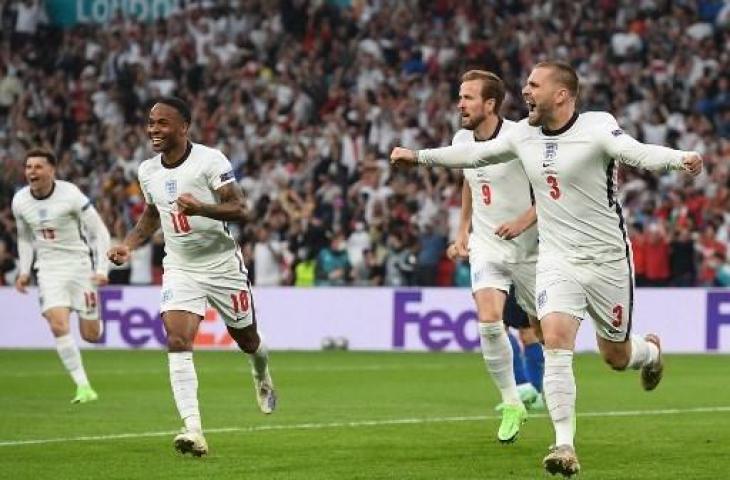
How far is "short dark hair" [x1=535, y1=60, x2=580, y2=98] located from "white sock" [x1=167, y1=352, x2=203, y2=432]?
3.20 metres

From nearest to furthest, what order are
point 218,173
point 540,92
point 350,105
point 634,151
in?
point 634,151 → point 540,92 → point 218,173 → point 350,105

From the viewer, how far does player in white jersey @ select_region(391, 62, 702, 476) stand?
33.6 feet

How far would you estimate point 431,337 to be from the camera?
1029 inches

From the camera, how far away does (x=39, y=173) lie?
56.7 ft

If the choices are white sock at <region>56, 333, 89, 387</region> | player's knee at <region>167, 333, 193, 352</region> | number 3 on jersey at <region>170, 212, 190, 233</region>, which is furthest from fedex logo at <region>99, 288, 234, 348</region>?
player's knee at <region>167, 333, 193, 352</region>

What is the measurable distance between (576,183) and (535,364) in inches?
199

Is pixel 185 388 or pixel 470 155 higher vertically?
pixel 470 155

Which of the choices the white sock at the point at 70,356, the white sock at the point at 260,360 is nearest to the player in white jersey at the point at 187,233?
the white sock at the point at 260,360

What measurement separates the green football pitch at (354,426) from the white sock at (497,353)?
452 millimetres

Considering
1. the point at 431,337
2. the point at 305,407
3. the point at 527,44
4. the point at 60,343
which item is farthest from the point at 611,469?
the point at 527,44

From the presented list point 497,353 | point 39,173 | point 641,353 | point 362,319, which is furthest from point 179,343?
point 362,319

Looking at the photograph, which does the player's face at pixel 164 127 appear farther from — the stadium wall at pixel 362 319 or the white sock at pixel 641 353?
the stadium wall at pixel 362 319

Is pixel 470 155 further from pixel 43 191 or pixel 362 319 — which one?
pixel 362 319

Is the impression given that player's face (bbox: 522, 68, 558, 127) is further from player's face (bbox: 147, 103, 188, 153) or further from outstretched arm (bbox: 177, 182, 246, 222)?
player's face (bbox: 147, 103, 188, 153)
